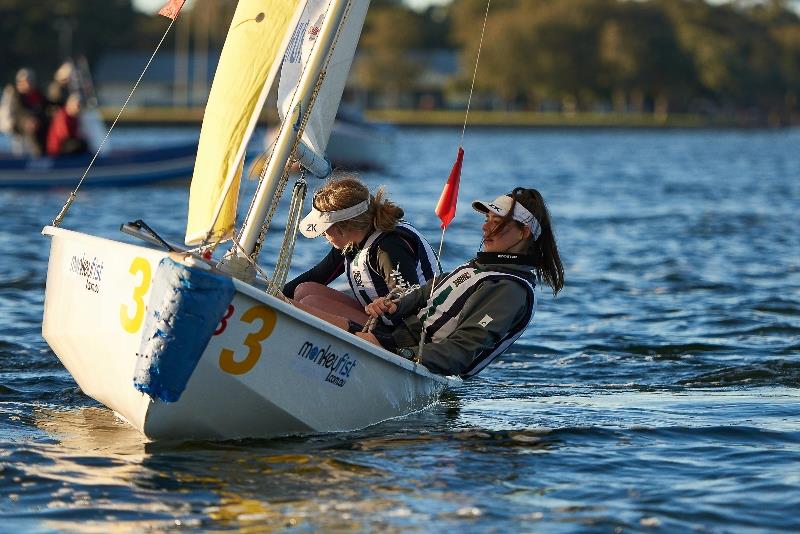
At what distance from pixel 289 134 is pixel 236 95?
1.06 ft

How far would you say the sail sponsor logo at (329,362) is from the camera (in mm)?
6586

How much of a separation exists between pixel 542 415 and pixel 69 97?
19.4 metres

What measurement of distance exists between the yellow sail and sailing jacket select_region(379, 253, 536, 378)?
1.14 metres

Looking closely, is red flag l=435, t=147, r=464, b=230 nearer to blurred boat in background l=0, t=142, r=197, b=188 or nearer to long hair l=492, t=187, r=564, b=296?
long hair l=492, t=187, r=564, b=296

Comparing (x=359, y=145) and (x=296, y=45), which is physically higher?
(x=359, y=145)

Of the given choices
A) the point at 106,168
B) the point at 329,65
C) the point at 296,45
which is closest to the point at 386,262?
the point at 329,65

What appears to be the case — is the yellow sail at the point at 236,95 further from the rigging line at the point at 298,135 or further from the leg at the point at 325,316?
the leg at the point at 325,316

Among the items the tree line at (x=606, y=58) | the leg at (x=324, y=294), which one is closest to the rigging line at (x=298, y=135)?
the leg at (x=324, y=294)

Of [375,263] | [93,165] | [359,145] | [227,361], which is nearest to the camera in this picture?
[227,361]

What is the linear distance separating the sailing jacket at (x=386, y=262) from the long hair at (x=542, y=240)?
0.56 m

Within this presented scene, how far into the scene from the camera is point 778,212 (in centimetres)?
2500

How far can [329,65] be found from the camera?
7547mm

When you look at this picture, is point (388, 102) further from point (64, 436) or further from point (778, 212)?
point (64, 436)

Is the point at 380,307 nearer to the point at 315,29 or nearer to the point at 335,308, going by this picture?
the point at 335,308
